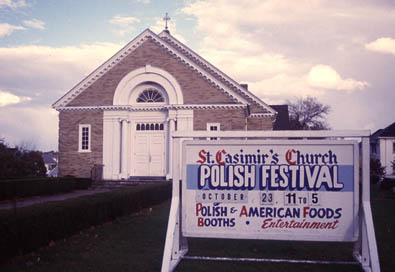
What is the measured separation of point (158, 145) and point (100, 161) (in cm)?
364

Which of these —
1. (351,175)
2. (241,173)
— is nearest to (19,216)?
(241,173)

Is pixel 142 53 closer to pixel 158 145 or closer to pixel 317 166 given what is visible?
pixel 158 145

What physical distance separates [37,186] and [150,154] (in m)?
7.40

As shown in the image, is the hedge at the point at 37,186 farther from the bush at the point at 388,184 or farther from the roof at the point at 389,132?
the roof at the point at 389,132

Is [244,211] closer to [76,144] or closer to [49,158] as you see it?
[76,144]

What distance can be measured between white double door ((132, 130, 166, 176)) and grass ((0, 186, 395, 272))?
48.0ft

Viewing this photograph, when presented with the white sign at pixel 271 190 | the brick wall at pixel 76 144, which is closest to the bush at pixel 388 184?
the brick wall at pixel 76 144

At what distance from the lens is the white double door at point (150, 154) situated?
25797 mm

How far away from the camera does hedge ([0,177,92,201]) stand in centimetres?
1848

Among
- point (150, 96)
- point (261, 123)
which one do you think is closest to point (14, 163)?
point (150, 96)

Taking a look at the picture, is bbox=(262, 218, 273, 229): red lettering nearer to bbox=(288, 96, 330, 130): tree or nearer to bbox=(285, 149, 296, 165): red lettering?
bbox=(285, 149, 296, 165): red lettering

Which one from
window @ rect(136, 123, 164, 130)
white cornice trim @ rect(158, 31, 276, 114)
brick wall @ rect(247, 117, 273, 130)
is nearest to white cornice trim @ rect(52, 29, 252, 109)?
white cornice trim @ rect(158, 31, 276, 114)

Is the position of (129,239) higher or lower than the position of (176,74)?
lower

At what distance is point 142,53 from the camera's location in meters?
26.4
